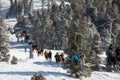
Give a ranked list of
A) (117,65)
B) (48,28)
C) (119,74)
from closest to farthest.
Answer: (119,74) < (117,65) < (48,28)

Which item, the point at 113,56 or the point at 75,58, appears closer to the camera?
the point at 75,58

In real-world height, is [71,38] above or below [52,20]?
above

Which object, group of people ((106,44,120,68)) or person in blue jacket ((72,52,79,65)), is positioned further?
group of people ((106,44,120,68))

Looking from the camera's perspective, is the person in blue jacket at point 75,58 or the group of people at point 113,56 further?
the group of people at point 113,56

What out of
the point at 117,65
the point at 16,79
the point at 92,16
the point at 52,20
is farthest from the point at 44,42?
the point at 16,79

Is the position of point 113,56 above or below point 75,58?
below

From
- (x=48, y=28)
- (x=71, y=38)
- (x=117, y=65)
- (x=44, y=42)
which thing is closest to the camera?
(x=71, y=38)

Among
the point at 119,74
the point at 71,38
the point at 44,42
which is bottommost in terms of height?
the point at 44,42

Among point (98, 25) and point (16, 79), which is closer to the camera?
point (16, 79)

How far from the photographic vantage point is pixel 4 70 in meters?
29.7

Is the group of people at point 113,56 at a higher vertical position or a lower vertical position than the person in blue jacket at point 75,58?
lower

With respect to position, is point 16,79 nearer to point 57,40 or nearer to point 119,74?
point 119,74

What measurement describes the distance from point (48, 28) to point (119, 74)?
3538 inches

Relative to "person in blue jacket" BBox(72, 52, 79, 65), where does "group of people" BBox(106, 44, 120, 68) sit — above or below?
below
